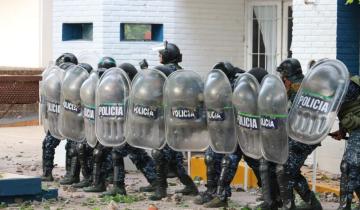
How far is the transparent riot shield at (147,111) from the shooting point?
12195 mm

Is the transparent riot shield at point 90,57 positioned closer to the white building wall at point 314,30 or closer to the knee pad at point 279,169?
the white building wall at point 314,30

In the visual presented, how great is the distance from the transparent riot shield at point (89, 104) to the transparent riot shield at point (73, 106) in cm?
22

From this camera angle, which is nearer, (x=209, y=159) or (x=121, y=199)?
(x=209, y=159)

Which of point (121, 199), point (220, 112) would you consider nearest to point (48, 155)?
point (121, 199)

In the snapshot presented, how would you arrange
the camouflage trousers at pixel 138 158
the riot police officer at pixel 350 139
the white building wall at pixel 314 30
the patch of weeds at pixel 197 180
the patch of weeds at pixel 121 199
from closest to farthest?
1. the riot police officer at pixel 350 139
2. the patch of weeds at pixel 121 199
3. the camouflage trousers at pixel 138 158
4. the patch of weeds at pixel 197 180
5. the white building wall at pixel 314 30

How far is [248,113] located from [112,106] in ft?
7.08

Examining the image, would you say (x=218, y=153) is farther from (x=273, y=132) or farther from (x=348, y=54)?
(x=348, y=54)

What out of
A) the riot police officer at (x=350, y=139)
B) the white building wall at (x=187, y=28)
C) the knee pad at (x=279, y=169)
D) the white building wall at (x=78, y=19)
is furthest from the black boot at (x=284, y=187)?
the white building wall at (x=78, y=19)

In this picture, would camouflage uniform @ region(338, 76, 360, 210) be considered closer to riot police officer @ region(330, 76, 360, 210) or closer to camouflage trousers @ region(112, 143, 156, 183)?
riot police officer @ region(330, 76, 360, 210)

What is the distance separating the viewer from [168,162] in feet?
41.0

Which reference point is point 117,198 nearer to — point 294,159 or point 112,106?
point 112,106

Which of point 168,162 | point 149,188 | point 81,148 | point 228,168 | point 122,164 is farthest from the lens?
point 81,148

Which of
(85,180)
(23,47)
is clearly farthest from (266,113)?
(23,47)

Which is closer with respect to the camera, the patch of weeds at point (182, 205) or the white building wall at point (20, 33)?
the patch of weeds at point (182, 205)
